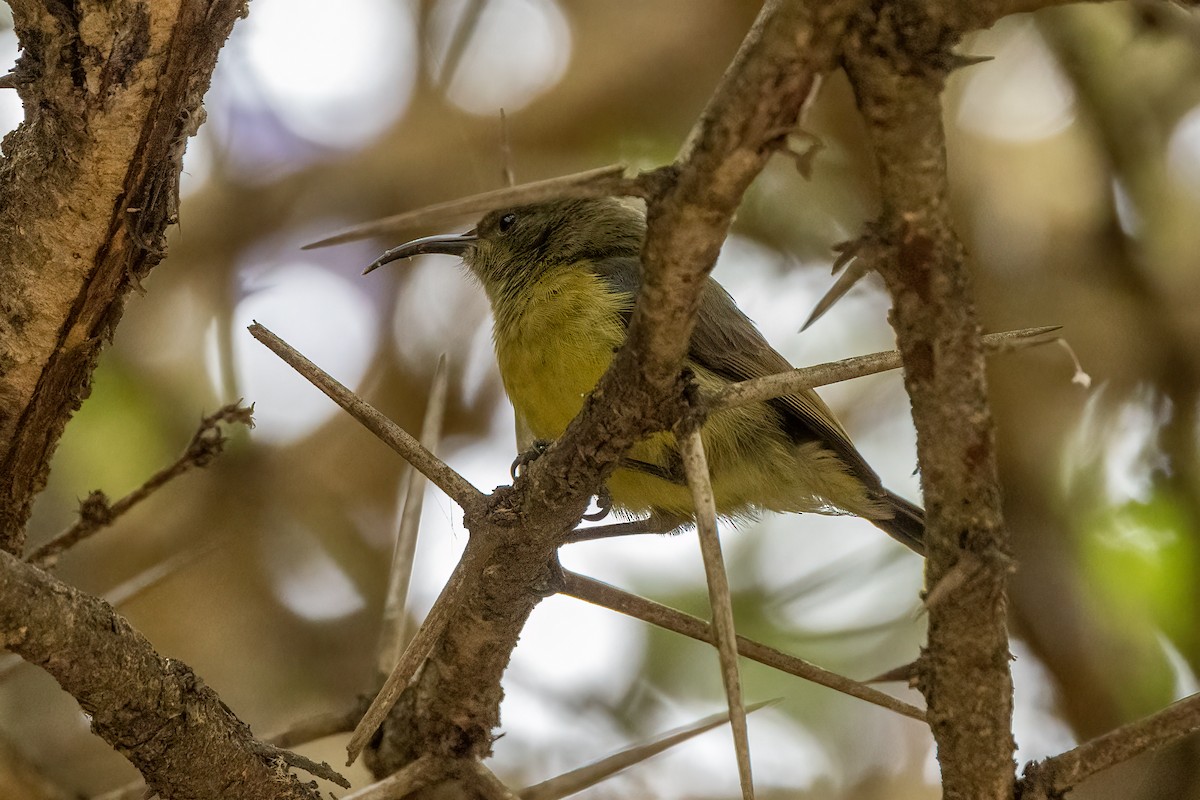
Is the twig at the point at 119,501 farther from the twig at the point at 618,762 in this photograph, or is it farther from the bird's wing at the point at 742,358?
the bird's wing at the point at 742,358

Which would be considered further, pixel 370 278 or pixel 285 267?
pixel 370 278

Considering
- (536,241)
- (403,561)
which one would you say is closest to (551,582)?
(403,561)

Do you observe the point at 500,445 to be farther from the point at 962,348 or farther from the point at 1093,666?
the point at 962,348

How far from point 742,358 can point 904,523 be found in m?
0.98

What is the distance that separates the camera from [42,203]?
Result: 2.31 m

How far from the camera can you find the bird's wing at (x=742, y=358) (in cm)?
372

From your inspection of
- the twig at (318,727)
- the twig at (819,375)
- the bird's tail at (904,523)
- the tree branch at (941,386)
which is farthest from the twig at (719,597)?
the bird's tail at (904,523)

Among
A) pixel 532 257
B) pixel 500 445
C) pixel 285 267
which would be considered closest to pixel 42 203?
pixel 532 257

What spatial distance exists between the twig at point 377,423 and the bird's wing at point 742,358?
144 cm

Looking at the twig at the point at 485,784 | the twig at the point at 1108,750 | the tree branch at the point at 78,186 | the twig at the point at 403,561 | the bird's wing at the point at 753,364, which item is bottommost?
the twig at the point at 1108,750

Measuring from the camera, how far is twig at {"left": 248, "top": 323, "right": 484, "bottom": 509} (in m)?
1.89

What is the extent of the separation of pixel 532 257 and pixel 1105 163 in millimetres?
2703

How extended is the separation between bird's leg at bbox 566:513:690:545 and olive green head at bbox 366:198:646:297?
0.89 m

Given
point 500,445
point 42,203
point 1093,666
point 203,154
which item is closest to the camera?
point 42,203
